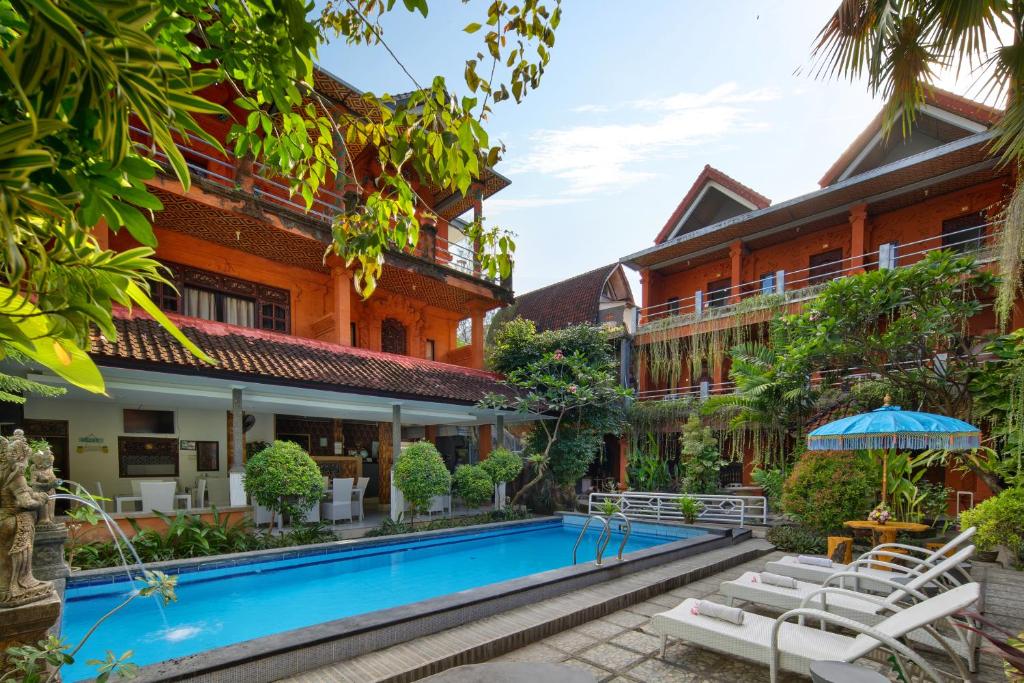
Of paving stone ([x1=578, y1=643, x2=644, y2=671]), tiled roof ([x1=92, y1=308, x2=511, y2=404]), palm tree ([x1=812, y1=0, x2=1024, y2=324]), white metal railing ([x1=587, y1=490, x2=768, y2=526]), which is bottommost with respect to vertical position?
white metal railing ([x1=587, y1=490, x2=768, y2=526])

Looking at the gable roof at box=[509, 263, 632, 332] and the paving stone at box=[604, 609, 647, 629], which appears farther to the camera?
the gable roof at box=[509, 263, 632, 332]

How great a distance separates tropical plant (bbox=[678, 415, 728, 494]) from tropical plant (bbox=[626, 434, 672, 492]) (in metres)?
0.96

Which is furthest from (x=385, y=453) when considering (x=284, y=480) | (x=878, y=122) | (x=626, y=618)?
(x=878, y=122)

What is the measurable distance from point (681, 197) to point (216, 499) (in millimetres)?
16774

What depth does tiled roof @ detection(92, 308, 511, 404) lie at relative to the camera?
7605 millimetres

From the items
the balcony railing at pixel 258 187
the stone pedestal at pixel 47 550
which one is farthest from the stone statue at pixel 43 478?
the balcony railing at pixel 258 187

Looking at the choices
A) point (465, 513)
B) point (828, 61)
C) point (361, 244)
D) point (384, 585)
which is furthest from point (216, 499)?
point (828, 61)

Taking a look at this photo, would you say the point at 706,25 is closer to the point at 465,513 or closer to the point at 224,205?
the point at 224,205

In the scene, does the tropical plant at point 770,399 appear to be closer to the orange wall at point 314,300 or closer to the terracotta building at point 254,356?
the terracotta building at point 254,356

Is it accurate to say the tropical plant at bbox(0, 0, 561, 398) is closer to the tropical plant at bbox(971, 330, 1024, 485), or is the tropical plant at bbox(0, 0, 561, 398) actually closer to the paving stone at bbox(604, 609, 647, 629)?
the paving stone at bbox(604, 609, 647, 629)

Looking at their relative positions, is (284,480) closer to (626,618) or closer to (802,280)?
(626,618)

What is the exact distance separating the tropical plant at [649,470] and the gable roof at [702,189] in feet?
24.4

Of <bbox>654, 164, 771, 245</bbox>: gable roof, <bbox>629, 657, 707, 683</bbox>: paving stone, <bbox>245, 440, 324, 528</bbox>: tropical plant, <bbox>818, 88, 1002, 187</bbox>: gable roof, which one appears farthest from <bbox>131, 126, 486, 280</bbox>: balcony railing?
<bbox>818, 88, 1002, 187</bbox>: gable roof

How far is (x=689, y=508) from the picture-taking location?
10836 millimetres
